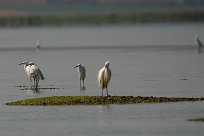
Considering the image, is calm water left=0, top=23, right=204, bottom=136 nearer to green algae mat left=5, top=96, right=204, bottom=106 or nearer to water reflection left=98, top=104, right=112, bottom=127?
water reflection left=98, top=104, right=112, bottom=127

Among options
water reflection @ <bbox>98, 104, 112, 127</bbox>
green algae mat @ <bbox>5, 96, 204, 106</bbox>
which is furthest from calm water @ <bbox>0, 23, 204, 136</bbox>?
green algae mat @ <bbox>5, 96, 204, 106</bbox>

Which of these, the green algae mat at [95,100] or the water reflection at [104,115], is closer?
the water reflection at [104,115]

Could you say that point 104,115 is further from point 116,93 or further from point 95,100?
point 116,93

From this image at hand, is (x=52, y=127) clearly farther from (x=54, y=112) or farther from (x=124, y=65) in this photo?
(x=124, y=65)

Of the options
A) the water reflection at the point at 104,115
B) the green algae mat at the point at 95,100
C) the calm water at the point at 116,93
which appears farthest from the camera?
the green algae mat at the point at 95,100

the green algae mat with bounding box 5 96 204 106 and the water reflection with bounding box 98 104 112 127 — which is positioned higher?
the green algae mat with bounding box 5 96 204 106

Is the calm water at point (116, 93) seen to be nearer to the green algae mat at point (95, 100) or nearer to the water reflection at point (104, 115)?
the water reflection at point (104, 115)

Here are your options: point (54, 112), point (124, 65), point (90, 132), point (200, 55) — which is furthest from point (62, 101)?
point (200, 55)

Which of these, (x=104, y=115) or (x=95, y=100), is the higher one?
(x=95, y=100)

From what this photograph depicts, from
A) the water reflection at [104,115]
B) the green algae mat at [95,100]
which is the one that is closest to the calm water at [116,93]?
the water reflection at [104,115]

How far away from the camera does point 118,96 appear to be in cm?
2797

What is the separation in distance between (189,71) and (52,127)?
18415 mm

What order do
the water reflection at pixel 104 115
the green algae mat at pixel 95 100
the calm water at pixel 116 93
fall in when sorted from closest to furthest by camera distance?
the calm water at pixel 116 93
the water reflection at pixel 104 115
the green algae mat at pixel 95 100

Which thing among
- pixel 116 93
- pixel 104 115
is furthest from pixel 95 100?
pixel 116 93
